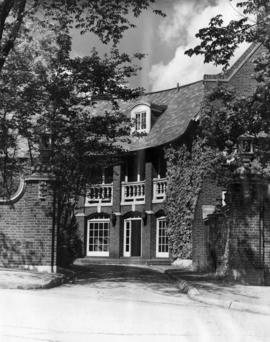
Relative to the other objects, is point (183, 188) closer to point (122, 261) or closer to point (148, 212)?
point (148, 212)

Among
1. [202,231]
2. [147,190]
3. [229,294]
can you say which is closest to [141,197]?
[147,190]

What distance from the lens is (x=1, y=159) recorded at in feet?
56.3

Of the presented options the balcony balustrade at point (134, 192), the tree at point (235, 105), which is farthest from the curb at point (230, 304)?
the balcony balustrade at point (134, 192)

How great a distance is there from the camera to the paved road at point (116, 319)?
7.98 meters

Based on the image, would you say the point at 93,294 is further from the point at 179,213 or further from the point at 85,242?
the point at 85,242

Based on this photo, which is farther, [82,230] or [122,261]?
[82,230]

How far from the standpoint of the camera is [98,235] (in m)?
34.6

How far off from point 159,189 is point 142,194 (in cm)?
119

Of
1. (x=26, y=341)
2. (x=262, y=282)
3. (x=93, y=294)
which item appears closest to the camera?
(x=26, y=341)

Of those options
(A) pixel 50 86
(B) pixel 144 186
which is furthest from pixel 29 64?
(B) pixel 144 186

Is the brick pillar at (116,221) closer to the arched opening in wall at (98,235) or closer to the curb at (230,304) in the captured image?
the arched opening in wall at (98,235)

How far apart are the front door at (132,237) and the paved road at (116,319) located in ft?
63.6

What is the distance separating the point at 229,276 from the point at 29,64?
25.1ft

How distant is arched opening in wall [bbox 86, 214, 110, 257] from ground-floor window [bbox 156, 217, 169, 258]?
137 inches
